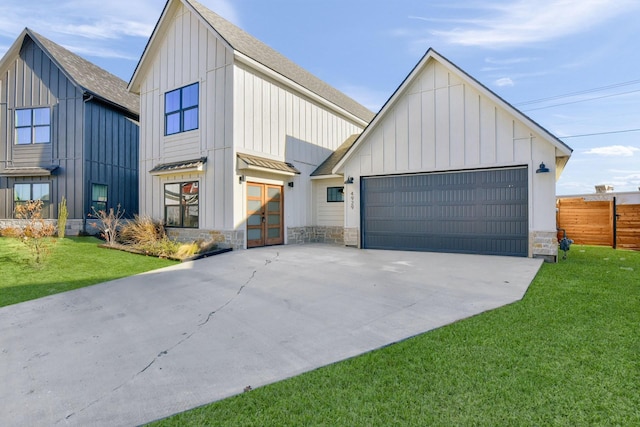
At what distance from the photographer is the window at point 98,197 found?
14.6 meters

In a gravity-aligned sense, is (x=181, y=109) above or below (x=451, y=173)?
above

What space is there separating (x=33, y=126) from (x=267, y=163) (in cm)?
1208

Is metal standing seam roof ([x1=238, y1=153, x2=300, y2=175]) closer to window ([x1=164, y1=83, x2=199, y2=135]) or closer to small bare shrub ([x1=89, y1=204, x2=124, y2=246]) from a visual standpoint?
window ([x1=164, y1=83, x2=199, y2=135])

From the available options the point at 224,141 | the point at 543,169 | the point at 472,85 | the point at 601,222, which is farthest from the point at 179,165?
the point at 601,222

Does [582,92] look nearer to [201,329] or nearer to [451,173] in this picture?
[451,173]

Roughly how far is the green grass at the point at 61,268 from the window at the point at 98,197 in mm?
4031

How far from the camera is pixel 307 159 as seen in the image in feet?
46.1

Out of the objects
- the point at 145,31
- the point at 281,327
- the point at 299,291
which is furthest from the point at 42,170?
the point at 281,327

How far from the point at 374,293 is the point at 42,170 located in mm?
15973

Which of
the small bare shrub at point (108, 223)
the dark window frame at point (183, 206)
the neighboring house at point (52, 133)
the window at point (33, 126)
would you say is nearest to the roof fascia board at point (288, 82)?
the dark window frame at point (183, 206)

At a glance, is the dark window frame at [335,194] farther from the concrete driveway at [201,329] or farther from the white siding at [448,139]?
the concrete driveway at [201,329]

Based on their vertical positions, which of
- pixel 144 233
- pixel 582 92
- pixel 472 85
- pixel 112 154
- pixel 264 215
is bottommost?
pixel 144 233

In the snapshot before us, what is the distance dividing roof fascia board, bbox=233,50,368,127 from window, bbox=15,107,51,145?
418 inches

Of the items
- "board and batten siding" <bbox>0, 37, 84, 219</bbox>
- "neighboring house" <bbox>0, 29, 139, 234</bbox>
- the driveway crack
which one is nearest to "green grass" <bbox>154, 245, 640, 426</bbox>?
the driveway crack
